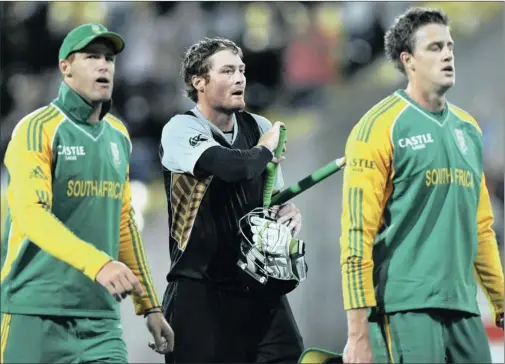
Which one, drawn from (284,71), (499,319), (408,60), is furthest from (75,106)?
(284,71)

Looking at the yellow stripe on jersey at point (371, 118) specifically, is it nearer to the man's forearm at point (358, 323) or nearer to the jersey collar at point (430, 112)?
the jersey collar at point (430, 112)

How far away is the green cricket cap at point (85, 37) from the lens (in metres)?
4.89

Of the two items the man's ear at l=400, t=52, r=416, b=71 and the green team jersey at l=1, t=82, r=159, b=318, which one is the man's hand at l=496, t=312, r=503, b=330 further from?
the green team jersey at l=1, t=82, r=159, b=318

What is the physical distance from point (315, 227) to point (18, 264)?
5.06 m

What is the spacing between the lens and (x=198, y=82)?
5559 millimetres

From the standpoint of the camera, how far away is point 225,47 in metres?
5.55

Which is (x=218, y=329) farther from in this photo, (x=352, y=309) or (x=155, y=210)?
(x=155, y=210)

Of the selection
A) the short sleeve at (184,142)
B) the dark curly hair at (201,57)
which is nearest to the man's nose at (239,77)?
the dark curly hair at (201,57)

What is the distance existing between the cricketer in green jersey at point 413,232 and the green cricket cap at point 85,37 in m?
1.22

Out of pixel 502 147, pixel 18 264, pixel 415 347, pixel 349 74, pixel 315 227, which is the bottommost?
pixel 415 347

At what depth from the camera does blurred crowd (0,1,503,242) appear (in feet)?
33.6

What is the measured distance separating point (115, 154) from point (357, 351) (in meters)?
1.48

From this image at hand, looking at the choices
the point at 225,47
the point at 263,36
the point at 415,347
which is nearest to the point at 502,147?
the point at 263,36

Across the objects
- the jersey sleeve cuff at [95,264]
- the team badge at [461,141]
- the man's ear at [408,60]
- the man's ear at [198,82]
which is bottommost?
the jersey sleeve cuff at [95,264]
